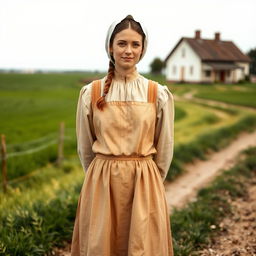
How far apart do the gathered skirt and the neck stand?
0.58 meters

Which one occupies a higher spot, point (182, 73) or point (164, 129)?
point (182, 73)

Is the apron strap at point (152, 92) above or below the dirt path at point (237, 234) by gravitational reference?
above

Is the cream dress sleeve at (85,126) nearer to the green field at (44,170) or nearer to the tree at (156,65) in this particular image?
the green field at (44,170)

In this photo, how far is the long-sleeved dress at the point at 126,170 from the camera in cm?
245

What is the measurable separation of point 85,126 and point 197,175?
4930mm

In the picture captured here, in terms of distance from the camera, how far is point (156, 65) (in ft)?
177

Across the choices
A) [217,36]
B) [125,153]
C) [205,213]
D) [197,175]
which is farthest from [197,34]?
[125,153]

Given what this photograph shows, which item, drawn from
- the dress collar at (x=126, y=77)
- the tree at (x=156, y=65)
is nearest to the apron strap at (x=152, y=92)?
the dress collar at (x=126, y=77)

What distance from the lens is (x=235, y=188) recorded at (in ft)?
18.9

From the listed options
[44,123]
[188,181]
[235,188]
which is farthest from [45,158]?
[44,123]

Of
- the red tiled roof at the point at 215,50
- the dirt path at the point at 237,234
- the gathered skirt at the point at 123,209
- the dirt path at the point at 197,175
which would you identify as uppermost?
the red tiled roof at the point at 215,50

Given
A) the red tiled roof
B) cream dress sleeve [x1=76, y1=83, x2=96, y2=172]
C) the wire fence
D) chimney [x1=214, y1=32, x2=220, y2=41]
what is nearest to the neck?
cream dress sleeve [x1=76, y1=83, x2=96, y2=172]

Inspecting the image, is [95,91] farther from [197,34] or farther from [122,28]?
[197,34]

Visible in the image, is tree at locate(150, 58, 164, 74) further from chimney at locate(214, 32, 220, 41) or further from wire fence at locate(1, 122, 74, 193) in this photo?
wire fence at locate(1, 122, 74, 193)
